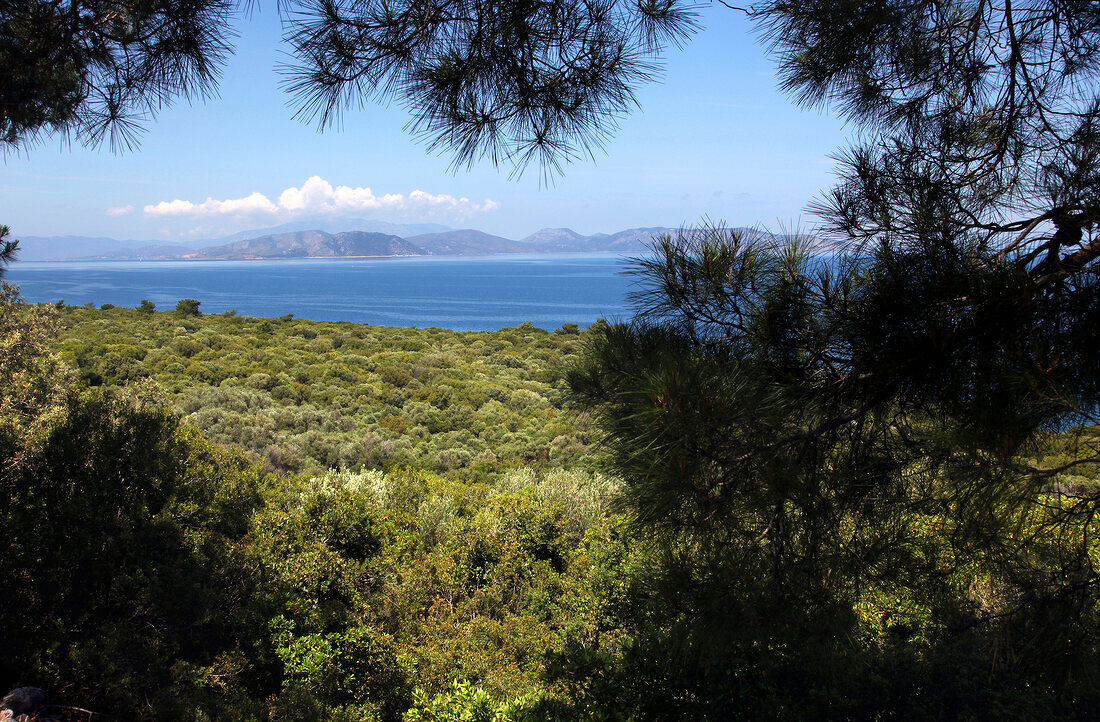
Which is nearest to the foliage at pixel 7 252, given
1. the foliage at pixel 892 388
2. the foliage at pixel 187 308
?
the foliage at pixel 892 388

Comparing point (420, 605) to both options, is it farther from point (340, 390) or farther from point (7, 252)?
point (340, 390)

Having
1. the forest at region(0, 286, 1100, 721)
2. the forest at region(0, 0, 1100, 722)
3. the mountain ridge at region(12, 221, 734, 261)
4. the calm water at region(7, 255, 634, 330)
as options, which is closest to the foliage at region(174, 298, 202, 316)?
the calm water at region(7, 255, 634, 330)

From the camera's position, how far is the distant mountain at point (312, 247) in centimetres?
13900

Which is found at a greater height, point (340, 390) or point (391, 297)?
point (391, 297)

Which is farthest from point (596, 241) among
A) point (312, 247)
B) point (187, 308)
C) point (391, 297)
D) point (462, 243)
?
point (312, 247)

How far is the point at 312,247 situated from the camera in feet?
501

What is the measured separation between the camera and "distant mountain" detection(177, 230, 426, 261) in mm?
139000

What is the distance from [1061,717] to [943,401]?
6.18 ft

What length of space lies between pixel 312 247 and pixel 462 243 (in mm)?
39039

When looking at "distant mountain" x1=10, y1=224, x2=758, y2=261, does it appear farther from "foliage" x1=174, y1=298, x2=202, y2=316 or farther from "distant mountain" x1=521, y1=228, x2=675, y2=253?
"foliage" x1=174, y1=298, x2=202, y2=316

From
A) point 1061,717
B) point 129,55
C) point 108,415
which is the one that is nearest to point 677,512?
point 1061,717

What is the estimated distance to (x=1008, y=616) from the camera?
1756 millimetres

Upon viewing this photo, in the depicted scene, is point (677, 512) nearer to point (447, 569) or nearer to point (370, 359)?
point (447, 569)

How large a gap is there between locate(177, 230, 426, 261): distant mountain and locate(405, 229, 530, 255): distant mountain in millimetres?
6578
